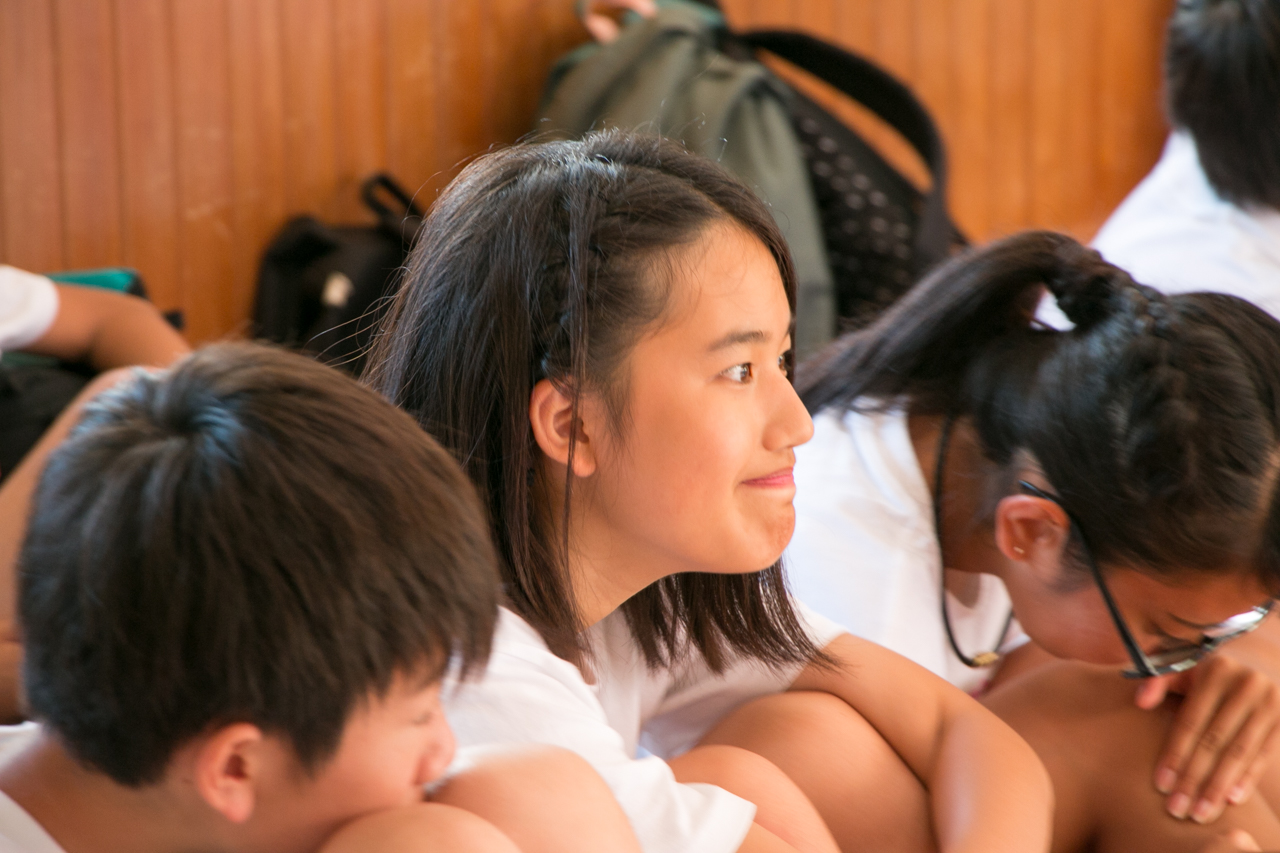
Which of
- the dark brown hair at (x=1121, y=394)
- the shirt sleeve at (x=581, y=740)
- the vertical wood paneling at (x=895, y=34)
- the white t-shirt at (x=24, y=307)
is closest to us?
the shirt sleeve at (x=581, y=740)

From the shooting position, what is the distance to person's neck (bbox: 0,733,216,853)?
0.62m

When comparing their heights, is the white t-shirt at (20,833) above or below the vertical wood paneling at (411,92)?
below

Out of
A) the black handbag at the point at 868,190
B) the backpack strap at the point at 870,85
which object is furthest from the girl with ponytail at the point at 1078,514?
the backpack strap at the point at 870,85

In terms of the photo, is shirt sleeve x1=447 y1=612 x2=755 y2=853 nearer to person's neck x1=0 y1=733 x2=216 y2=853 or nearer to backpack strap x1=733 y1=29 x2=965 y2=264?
person's neck x1=0 y1=733 x2=216 y2=853

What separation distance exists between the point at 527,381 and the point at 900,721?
1.31 feet

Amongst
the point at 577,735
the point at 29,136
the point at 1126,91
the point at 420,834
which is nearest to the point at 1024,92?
the point at 1126,91

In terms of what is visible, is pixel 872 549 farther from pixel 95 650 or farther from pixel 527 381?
pixel 95 650

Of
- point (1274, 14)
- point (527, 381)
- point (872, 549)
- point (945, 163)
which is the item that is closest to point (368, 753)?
point (527, 381)

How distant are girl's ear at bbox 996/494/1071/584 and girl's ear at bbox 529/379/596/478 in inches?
15.2

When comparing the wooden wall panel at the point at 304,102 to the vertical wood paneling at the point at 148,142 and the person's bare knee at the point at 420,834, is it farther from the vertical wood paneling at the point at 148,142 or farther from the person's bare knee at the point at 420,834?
the person's bare knee at the point at 420,834

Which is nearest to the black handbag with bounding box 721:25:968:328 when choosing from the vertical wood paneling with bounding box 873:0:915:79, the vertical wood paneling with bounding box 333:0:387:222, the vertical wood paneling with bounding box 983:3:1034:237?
the vertical wood paneling with bounding box 873:0:915:79

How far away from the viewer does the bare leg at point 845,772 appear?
92cm

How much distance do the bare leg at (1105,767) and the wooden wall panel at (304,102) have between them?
0.62 m

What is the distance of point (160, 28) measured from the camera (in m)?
1.70
